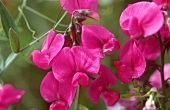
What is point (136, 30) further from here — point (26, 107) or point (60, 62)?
point (26, 107)

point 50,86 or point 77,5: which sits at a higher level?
point 77,5

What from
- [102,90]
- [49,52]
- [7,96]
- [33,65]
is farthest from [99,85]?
[33,65]

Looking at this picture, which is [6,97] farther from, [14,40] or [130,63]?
[130,63]

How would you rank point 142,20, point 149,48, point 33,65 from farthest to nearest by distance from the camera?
point 33,65, point 149,48, point 142,20

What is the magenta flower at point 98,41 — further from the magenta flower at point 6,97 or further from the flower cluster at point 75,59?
the magenta flower at point 6,97

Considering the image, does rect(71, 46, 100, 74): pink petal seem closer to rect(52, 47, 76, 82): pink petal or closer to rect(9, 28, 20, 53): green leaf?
rect(52, 47, 76, 82): pink petal

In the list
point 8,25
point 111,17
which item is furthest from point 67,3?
point 111,17
